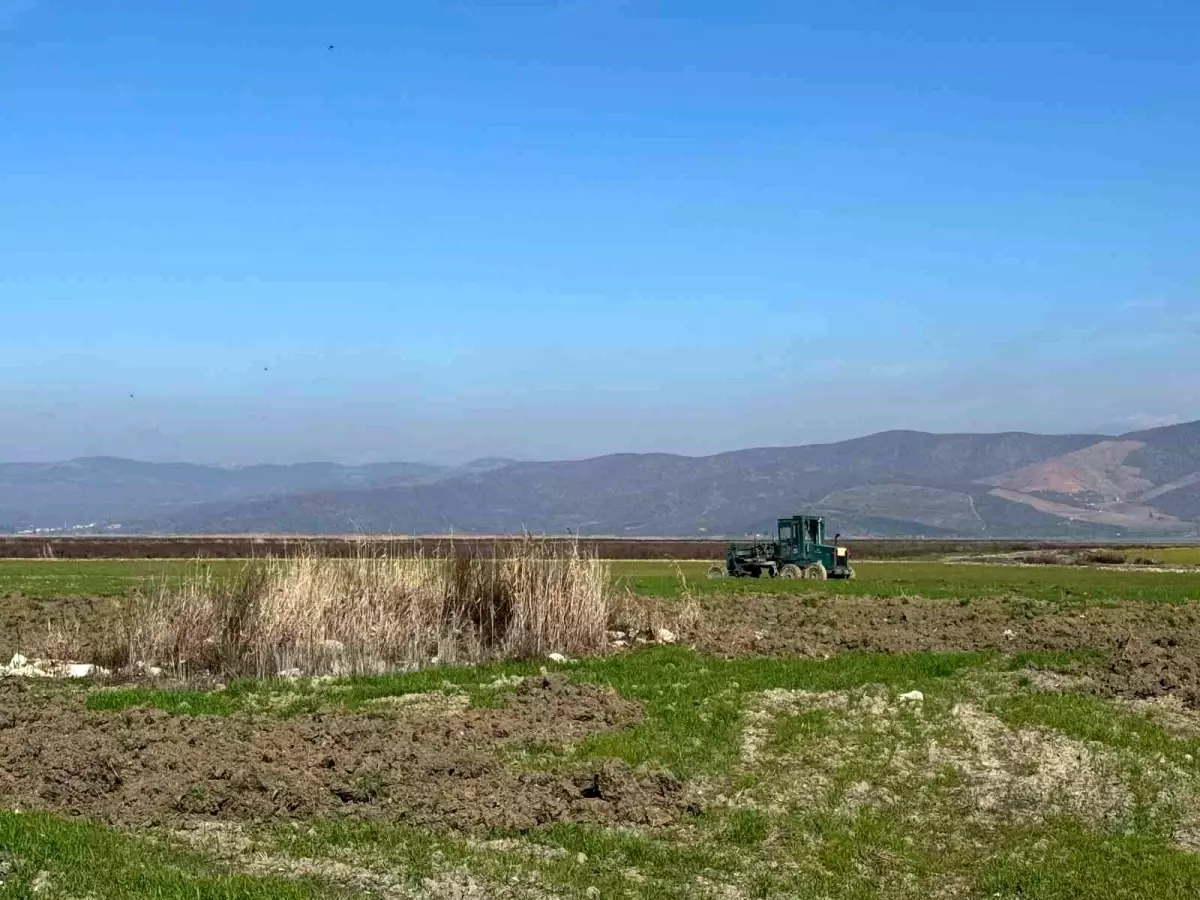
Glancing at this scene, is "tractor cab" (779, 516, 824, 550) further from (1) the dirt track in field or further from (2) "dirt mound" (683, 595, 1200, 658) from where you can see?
(1) the dirt track in field

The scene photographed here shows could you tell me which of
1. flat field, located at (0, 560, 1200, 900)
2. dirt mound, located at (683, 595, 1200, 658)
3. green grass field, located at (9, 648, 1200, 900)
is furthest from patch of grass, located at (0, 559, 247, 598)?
green grass field, located at (9, 648, 1200, 900)

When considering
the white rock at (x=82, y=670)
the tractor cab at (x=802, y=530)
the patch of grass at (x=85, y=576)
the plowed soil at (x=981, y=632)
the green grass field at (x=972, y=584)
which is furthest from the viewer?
the tractor cab at (x=802, y=530)

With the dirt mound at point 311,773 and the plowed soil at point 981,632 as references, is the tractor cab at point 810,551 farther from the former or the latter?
the dirt mound at point 311,773

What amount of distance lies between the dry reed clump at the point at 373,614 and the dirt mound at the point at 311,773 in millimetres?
5806

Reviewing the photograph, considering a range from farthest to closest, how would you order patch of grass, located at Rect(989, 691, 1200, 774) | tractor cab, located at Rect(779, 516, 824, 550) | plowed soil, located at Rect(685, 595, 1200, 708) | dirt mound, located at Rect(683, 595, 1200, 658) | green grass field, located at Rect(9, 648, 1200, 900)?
tractor cab, located at Rect(779, 516, 824, 550) → dirt mound, located at Rect(683, 595, 1200, 658) → plowed soil, located at Rect(685, 595, 1200, 708) → patch of grass, located at Rect(989, 691, 1200, 774) → green grass field, located at Rect(9, 648, 1200, 900)

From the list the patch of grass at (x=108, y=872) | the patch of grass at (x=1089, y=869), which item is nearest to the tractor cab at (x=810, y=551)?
the patch of grass at (x=1089, y=869)

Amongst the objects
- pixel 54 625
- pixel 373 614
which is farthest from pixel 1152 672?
pixel 54 625

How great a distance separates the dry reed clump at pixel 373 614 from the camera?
22859 mm

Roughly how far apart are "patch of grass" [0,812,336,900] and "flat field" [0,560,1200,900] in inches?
1.2

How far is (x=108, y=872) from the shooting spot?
33.9 ft

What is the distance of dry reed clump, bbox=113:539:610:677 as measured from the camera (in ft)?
75.0

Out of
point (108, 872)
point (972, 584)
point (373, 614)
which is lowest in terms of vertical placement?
point (972, 584)

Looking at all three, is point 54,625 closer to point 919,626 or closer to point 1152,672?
point 919,626

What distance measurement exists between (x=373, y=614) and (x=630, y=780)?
38.0ft
